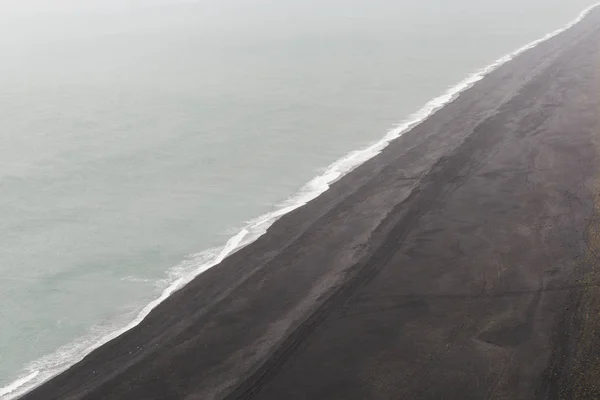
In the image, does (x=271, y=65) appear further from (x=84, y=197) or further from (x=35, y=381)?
(x=35, y=381)

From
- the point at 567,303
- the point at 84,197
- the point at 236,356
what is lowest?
the point at 567,303

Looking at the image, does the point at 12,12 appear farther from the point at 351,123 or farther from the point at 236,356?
the point at 236,356

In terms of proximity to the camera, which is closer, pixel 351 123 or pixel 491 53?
pixel 351 123

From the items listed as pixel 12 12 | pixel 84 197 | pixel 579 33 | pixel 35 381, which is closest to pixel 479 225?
pixel 35 381

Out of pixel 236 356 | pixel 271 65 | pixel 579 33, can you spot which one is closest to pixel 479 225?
pixel 236 356

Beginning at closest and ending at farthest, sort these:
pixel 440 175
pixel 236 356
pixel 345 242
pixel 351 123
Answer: pixel 236 356 → pixel 345 242 → pixel 440 175 → pixel 351 123

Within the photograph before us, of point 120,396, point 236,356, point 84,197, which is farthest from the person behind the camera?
point 84,197

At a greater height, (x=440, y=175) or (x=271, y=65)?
(x=271, y=65)
